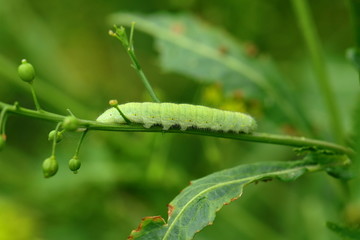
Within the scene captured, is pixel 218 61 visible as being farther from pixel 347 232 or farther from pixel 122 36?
pixel 347 232

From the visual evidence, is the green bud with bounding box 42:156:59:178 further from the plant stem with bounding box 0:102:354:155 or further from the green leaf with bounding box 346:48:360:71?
the green leaf with bounding box 346:48:360:71

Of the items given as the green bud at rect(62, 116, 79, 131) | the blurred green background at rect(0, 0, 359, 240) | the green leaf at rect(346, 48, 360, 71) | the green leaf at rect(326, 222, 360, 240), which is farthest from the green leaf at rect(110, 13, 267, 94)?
the green bud at rect(62, 116, 79, 131)

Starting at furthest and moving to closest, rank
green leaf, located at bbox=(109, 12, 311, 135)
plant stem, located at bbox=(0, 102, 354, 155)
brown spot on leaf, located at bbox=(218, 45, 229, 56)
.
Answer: brown spot on leaf, located at bbox=(218, 45, 229, 56) < green leaf, located at bbox=(109, 12, 311, 135) < plant stem, located at bbox=(0, 102, 354, 155)

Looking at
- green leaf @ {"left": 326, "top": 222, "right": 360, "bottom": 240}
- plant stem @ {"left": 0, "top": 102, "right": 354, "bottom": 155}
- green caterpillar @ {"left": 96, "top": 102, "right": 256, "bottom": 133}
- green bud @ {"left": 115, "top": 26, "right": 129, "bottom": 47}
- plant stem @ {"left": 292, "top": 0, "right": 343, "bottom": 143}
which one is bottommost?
green leaf @ {"left": 326, "top": 222, "right": 360, "bottom": 240}

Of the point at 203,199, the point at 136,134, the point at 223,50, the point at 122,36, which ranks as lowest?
the point at 203,199

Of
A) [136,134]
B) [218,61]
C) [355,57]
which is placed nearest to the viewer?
[355,57]

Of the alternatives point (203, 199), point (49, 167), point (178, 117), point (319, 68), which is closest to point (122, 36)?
point (178, 117)
